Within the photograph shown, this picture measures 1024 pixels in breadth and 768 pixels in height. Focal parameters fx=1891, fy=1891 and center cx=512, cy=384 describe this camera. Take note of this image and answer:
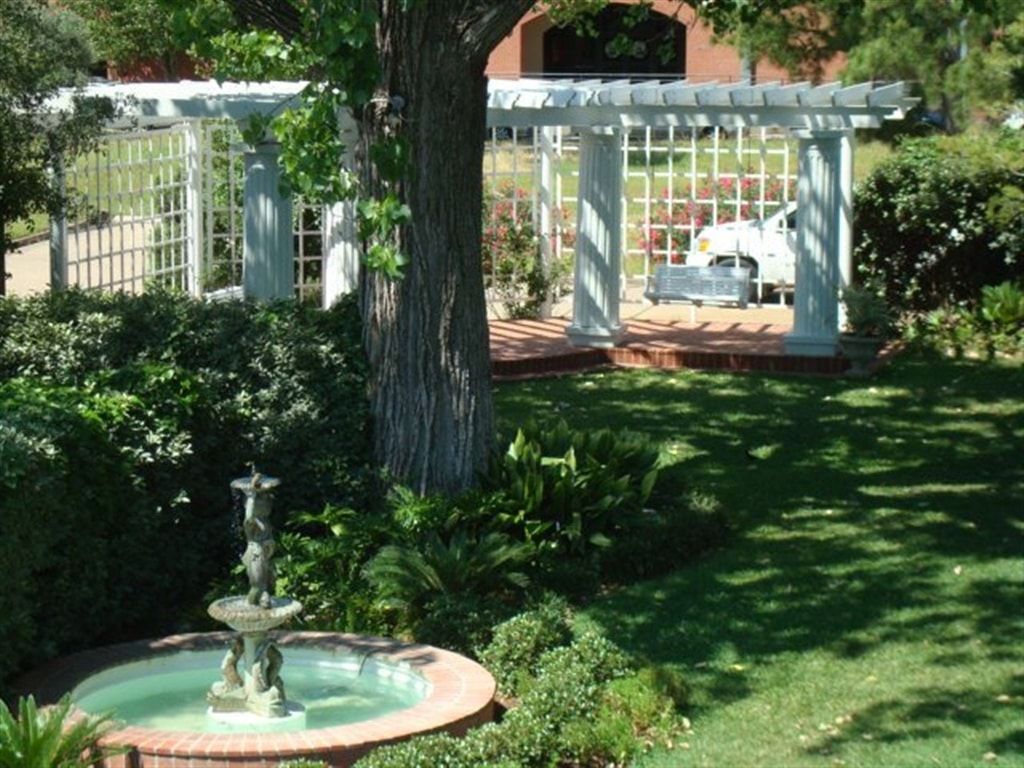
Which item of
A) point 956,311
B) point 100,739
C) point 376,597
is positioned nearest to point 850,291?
point 956,311

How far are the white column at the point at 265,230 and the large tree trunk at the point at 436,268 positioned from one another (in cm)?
501

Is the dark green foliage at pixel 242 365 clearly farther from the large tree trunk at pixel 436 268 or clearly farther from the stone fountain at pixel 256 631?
the stone fountain at pixel 256 631

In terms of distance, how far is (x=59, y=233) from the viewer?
16031mm

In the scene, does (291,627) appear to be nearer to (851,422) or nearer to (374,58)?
(374,58)

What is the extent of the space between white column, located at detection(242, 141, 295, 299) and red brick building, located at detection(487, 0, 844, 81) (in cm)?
2677

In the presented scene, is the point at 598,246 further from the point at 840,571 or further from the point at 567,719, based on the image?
the point at 567,719

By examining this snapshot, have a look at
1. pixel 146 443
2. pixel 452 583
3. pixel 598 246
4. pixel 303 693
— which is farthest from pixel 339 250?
pixel 303 693

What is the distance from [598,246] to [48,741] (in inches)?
467

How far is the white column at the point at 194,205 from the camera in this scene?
18.8 meters

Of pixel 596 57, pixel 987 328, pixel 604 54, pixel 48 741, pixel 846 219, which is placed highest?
pixel 596 57

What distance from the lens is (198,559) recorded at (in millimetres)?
10750

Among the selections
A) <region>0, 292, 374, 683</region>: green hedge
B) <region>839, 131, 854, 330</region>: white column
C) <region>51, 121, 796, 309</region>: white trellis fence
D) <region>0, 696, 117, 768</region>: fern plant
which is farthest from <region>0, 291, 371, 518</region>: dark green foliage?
<region>839, 131, 854, 330</region>: white column

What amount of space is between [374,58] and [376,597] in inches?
113

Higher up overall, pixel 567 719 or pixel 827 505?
pixel 827 505
